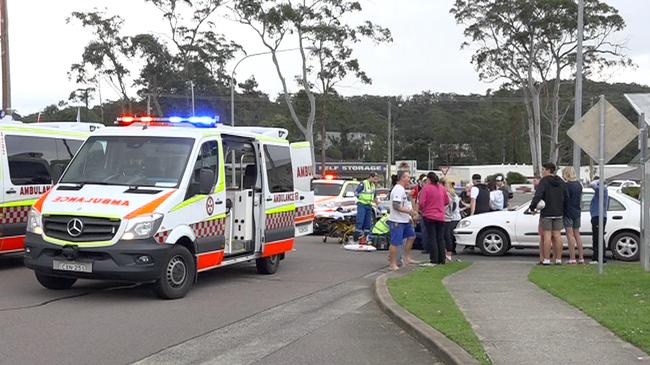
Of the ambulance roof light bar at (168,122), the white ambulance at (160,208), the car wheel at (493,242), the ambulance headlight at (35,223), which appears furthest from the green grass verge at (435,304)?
the ambulance headlight at (35,223)

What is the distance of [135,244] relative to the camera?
904cm

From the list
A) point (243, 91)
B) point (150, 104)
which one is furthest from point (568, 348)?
point (243, 91)

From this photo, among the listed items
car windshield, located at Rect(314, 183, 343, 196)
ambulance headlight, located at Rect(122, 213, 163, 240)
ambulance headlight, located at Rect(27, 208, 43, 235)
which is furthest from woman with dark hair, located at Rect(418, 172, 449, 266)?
car windshield, located at Rect(314, 183, 343, 196)

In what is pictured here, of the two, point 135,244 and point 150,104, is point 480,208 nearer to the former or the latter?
point 135,244

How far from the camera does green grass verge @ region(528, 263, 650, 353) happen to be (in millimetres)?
7230

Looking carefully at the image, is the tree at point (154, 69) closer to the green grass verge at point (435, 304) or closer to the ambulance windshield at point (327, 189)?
the ambulance windshield at point (327, 189)

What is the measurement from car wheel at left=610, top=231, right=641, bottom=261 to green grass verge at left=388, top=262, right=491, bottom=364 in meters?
4.37

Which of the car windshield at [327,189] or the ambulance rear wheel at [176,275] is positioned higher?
the car windshield at [327,189]

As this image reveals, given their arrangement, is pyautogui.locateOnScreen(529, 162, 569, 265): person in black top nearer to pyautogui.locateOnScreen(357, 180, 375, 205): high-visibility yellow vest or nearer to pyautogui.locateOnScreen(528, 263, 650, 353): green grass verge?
pyautogui.locateOnScreen(528, 263, 650, 353): green grass verge

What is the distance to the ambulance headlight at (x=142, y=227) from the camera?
9.02 metres

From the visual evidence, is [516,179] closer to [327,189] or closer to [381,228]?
[327,189]

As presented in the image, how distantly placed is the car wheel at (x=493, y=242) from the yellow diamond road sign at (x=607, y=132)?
4.83m

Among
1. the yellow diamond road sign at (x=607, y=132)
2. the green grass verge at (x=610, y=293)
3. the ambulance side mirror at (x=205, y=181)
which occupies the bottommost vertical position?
the green grass verge at (x=610, y=293)

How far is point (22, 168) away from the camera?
487 inches
